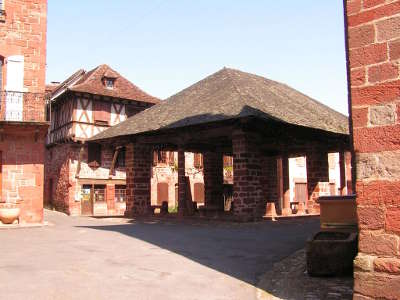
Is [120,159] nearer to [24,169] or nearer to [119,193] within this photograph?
[119,193]

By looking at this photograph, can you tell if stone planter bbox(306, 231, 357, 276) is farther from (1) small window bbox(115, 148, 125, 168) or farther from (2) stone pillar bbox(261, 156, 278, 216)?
(1) small window bbox(115, 148, 125, 168)

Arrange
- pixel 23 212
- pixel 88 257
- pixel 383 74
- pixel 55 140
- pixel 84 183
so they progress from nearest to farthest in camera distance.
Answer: pixel 383 74, pixel 88 257, pixel 23 212, pixel 84 183, pixel 55 140

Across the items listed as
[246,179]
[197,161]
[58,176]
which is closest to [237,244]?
[246,179]

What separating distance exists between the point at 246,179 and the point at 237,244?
4.85 m

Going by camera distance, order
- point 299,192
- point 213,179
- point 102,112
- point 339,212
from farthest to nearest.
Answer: point 299,192
point 102,112
point 213,179
point 339,212

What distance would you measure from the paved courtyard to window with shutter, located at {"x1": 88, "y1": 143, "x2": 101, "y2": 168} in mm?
12527

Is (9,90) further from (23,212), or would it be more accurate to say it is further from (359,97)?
(359,97)

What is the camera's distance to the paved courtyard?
4598 millimetres

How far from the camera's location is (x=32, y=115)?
13.7 m

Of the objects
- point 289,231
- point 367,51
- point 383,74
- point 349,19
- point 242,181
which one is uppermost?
point 349,19

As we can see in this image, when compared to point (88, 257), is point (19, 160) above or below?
above

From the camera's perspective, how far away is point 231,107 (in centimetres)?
1292

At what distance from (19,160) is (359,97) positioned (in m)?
12.0

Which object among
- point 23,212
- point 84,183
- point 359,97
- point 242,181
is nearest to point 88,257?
point 359,97
